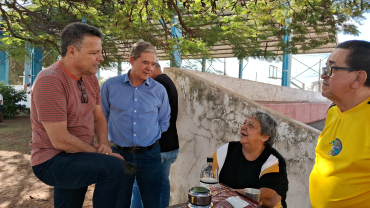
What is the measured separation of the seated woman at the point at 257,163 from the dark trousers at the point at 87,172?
2.80ft

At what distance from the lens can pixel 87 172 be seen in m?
1.56

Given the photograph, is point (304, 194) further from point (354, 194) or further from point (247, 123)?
point (354, 194)

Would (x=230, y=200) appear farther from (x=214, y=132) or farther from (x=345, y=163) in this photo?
(x=214, y=132)

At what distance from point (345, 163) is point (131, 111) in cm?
172

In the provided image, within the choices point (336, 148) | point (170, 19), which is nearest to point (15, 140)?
point (170, 19)

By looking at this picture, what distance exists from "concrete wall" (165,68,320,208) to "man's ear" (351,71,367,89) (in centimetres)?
105

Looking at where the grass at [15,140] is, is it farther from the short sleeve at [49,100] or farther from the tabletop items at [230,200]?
the tabletop items at [230,200]

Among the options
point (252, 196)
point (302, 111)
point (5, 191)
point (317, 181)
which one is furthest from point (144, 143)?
point (302, 111)

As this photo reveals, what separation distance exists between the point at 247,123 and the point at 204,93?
1029 millimetres

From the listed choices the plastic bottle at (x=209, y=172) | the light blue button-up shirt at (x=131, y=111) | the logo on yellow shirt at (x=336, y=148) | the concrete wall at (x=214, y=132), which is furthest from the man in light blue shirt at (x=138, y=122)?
the logo on yellow shirt at (x=336, y=148)

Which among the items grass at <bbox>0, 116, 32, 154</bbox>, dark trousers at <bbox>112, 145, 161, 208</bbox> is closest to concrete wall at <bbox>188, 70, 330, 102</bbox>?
dark trousers at <bbox>112, 145, 161, 208</bbox>

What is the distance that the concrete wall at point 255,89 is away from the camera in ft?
18.7

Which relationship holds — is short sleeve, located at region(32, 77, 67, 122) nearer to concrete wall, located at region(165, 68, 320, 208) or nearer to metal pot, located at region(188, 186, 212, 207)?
metal pot, located at region(188, 186, 212, 207)

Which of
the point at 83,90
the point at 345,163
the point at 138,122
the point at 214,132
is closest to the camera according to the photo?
the point at 345,163
